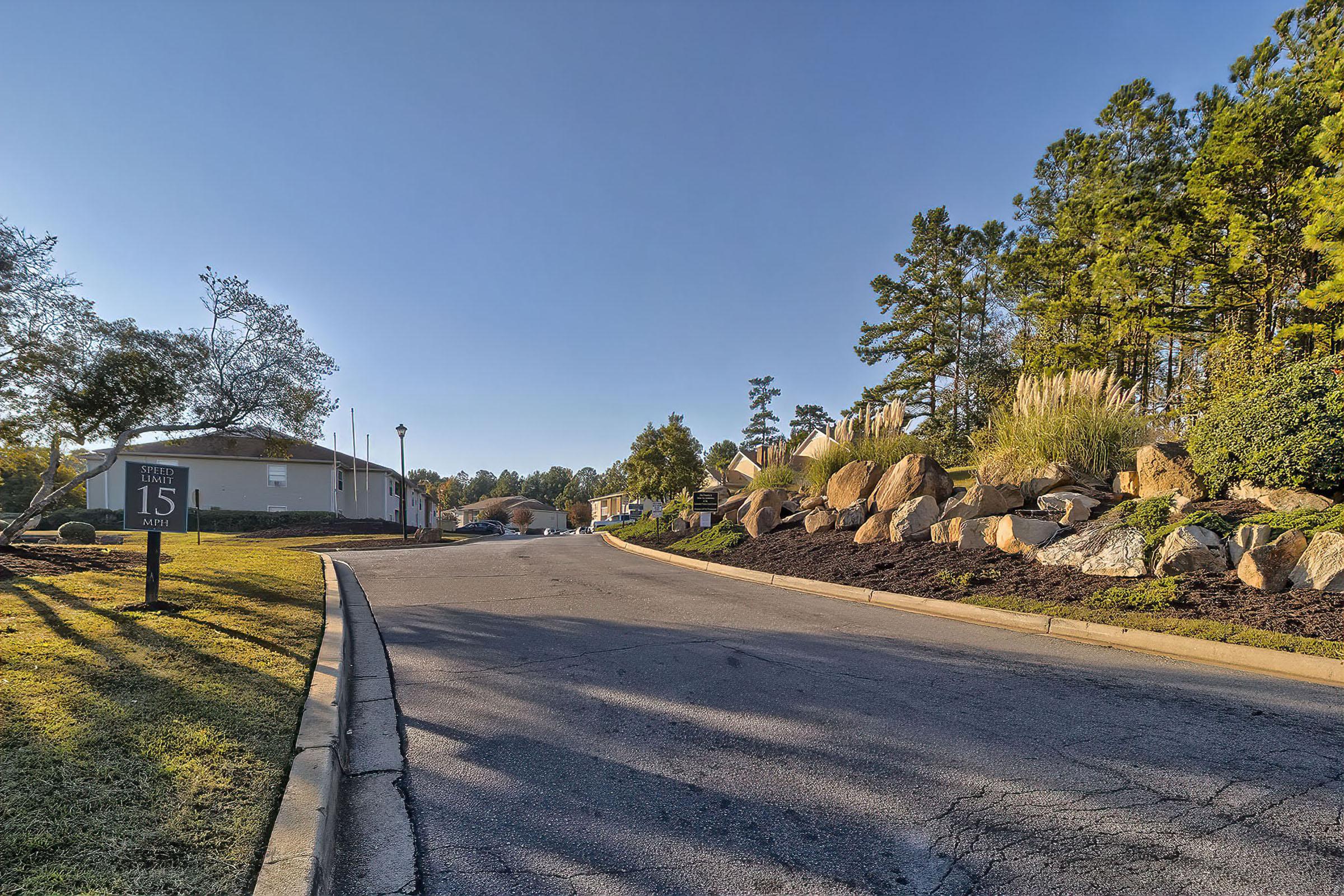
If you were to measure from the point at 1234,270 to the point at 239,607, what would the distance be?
23.8m

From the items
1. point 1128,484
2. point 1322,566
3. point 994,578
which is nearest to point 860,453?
point 1128,484

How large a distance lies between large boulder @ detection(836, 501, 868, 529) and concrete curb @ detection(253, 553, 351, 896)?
1022 cm

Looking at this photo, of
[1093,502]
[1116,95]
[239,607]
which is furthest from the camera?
[1116,95]

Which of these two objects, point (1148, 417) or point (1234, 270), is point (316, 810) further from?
point (1234, 270)

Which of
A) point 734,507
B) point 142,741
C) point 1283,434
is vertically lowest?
point 142,741

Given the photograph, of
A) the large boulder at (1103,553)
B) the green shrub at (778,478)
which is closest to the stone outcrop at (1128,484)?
the large boulder at (1103,553)

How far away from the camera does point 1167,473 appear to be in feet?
31.5

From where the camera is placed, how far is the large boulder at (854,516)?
13.3 m

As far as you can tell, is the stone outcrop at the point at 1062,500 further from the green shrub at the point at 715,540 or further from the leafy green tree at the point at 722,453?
the leafy green tree at the point at 722,453

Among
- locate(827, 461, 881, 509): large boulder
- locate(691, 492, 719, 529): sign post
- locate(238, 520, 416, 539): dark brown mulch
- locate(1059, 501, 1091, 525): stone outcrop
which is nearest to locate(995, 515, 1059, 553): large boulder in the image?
locate(1059, 501, 1091, 525): stone outcrop

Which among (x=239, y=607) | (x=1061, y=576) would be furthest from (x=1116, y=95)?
(x=239, y=607)

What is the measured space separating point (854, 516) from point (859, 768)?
33.0ft

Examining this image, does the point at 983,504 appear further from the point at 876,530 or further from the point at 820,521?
the point at 820,521

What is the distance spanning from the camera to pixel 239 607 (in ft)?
24.3
